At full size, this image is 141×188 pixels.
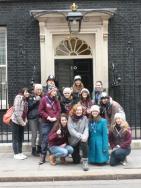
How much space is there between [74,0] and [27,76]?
247 cm

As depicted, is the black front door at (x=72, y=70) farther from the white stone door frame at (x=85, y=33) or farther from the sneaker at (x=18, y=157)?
the sneaker at (x=18, y=157)

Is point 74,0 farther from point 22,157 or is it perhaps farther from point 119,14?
point 22,157

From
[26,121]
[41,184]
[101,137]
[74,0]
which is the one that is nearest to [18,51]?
[74,0]

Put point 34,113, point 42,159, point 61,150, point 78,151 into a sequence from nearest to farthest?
point 61,150 < point 78,151 < point 42,159 < point 34,113

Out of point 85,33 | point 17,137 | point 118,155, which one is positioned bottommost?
point 118,155

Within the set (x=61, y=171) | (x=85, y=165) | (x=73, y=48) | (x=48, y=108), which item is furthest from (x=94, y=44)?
(x=61, y=171)

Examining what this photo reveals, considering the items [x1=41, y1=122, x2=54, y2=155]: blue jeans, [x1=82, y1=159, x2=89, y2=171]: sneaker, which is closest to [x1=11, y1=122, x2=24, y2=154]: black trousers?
[x1=41, y1=122, x2=54, y2=155]: blue jeans

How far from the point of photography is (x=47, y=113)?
1224 centimetres

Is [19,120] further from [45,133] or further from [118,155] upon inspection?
[118,155]

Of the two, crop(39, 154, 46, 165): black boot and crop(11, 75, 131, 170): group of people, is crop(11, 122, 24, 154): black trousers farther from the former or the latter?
crop(39, 154, 46, 165): black boot

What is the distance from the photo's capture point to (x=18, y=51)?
1622cm

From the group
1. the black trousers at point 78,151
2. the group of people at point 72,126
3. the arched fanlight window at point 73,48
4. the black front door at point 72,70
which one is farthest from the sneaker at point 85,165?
the arched fanlight window at point 73,48

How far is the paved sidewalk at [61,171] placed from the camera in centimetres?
1095

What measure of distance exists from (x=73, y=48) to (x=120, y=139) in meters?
5.25
